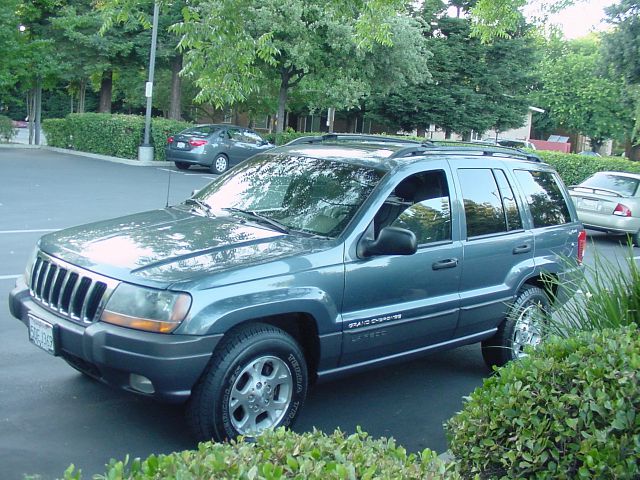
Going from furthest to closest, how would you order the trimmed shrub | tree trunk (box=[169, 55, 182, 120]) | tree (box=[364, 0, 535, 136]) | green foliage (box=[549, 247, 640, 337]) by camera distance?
tree (box=[364, 0, 535, 136]) < tree trunk (box=[169, 55, 182, 120]) < the trimmed shrub < green foliage (box=[549, 247, 640, 337])

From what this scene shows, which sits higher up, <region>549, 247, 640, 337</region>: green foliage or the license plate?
<region>549, 247, 640, 337</region>: green foliage

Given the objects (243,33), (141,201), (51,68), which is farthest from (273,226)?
(51,68)

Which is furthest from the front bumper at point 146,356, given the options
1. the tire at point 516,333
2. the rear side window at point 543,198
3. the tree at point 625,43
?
the tree at point 625,43

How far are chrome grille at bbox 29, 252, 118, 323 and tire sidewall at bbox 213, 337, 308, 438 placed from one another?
32.8 inches

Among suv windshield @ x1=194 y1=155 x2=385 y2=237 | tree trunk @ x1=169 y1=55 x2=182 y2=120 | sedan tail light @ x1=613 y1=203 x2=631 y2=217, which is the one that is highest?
tree trunk @ x1=169 y1=55 x2=182 y2=120

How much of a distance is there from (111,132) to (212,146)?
572 centimetres

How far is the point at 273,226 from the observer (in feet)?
17.6

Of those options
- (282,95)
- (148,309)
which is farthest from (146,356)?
(282,95)

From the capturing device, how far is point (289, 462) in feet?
7.04

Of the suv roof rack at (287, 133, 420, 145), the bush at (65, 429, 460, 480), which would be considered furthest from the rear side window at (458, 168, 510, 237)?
the bush at (65, 429, 460, 480)

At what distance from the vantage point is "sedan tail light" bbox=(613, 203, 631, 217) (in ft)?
50.7

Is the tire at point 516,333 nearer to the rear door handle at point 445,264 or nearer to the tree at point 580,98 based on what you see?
the rear door handle at point 445,264

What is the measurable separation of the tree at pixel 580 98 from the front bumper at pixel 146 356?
51679 mm

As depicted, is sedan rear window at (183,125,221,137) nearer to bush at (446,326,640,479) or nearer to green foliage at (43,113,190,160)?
green foliage at (43,113,190,160)
